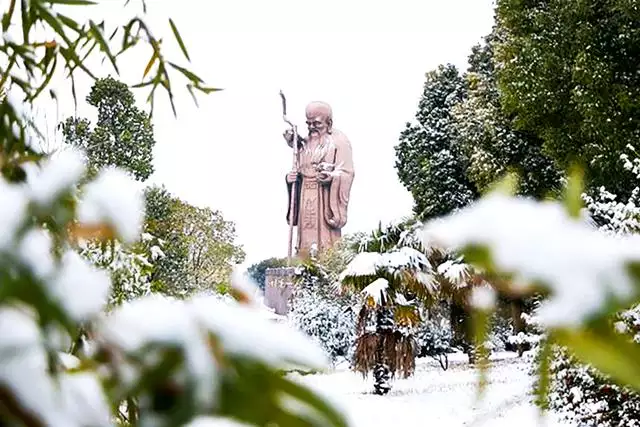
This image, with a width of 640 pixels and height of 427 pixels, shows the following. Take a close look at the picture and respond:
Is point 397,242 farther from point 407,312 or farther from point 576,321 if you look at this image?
point 576,321

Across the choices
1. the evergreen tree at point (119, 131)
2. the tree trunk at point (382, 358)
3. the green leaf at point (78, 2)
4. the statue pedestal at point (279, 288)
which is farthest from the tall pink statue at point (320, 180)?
the green leaf at point (78, 2)

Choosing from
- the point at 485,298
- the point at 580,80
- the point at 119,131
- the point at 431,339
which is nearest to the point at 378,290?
the point at 580,80

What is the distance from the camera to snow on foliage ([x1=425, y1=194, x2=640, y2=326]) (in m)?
0.20

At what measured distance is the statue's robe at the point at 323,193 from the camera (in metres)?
15.3

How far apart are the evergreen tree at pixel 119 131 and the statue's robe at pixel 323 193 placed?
290 centimetres

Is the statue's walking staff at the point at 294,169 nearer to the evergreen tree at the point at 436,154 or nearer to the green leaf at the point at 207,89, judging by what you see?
the evergreen tree at the point at 436,154

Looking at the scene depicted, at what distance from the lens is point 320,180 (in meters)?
15.3

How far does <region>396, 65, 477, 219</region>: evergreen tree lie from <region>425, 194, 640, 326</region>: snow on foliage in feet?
43.0

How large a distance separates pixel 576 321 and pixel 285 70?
19.5 metres

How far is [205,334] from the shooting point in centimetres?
21

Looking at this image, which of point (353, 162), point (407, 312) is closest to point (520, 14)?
point (407, 312)

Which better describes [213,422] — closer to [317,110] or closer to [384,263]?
[384,263]

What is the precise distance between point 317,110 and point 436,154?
2.56 metres

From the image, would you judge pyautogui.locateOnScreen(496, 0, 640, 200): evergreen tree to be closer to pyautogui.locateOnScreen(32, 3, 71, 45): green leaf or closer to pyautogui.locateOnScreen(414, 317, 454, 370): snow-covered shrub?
pyautogui.locateOnScreen(414, 317, 454, 370): snow-covered shrub
